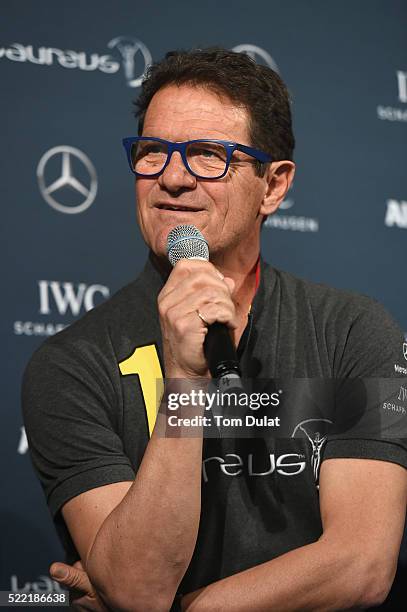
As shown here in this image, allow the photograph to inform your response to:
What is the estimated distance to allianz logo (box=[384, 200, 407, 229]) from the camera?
3115 mm

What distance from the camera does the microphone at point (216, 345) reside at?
1.38 m

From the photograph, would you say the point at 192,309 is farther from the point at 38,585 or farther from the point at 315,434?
the point at 38,585

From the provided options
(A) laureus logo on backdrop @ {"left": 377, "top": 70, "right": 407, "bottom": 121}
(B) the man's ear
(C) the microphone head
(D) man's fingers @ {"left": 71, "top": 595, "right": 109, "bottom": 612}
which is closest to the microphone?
(C) the microphone head

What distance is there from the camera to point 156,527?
1.65 m

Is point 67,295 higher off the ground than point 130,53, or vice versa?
point 130,53

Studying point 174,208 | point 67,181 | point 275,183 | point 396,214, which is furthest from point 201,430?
point 396,214

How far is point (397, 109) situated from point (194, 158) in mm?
1392

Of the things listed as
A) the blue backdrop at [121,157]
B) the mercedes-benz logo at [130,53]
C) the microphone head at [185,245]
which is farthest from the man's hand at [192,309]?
the mercedes-benz logo at [130,53]

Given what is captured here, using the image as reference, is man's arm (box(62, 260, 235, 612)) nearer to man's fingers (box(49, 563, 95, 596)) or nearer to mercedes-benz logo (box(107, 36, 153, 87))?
man's fingers (box(49, 563, 95, 596))

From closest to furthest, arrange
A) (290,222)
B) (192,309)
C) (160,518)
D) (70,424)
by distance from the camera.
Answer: (192,309) → (160,518) → (70,424) → (290,222)

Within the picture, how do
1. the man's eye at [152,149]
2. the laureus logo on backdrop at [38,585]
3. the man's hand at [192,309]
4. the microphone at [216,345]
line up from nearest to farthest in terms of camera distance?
the microphone at [216,345], the man's hand at [192,309], the man's eye at [152,149], the laureus logo on backdrop at [38,585]

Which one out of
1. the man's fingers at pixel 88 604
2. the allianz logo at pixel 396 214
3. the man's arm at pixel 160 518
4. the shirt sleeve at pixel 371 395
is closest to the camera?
the man's arm at pixel 160 518

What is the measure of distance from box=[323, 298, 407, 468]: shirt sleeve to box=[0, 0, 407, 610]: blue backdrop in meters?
0.68
